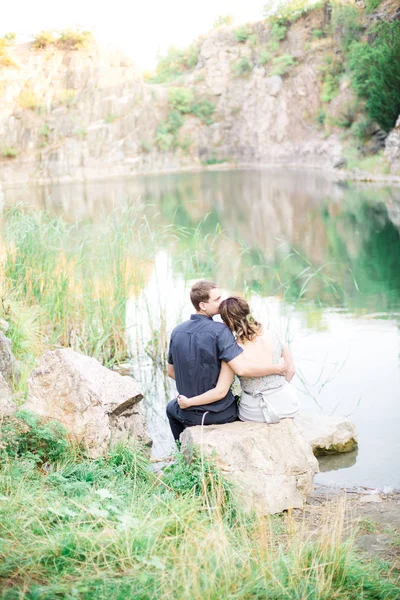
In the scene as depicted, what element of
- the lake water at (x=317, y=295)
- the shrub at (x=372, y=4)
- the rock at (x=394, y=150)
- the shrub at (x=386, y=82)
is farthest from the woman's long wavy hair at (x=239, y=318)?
the shrub at (x=372, y=4)

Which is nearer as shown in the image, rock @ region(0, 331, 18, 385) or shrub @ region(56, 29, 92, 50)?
rock @ region(0, 331, 18, 385)

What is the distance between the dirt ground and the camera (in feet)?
11.0

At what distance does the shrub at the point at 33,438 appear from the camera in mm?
4039

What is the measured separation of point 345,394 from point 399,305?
3.81 m

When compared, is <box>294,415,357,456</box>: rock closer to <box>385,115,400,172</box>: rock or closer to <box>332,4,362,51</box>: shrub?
<box>385,115,400,172</box>: rock

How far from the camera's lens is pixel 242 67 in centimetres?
5700

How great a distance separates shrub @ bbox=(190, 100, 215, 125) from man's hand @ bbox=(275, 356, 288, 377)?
53.5 m

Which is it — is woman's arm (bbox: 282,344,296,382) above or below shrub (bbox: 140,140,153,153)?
below

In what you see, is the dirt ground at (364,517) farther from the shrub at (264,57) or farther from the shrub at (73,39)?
the shrub at (73,39)

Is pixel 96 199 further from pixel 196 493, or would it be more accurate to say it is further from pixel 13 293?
pixel 196 493

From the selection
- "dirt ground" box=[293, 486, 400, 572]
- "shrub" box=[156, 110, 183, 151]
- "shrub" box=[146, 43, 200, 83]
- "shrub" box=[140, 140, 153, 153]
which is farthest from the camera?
"shrub" box=[146, 43, 200, 83]

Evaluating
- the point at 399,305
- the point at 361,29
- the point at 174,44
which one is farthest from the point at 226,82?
the point at 399,305

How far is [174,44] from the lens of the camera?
65.5m

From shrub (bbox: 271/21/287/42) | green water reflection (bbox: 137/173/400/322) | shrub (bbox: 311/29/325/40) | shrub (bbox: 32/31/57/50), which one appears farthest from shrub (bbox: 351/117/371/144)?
shrub (bbox: 32/31/57/50)
